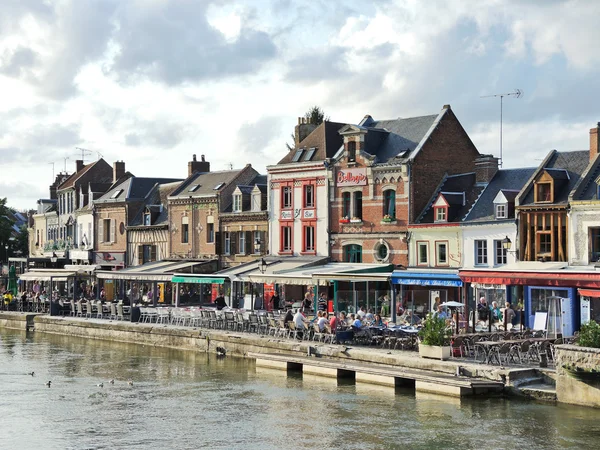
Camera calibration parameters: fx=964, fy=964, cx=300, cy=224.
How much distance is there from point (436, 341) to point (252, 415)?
279 inches

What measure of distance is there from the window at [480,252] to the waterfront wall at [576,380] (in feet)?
53.6

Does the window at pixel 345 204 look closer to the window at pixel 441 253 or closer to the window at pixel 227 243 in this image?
the window at pixel 441 253

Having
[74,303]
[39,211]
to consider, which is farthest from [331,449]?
[39,211]

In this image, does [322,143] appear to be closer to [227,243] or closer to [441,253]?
[227,243]

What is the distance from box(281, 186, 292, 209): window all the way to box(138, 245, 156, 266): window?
13.8m

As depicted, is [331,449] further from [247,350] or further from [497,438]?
[247,350]

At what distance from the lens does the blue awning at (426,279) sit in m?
39.5

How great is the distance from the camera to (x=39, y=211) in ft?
263

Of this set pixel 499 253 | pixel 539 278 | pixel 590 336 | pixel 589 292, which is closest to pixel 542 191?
pixel 499 253

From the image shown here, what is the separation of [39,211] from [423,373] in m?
57.8

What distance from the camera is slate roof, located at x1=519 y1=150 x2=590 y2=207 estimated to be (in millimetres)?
39125

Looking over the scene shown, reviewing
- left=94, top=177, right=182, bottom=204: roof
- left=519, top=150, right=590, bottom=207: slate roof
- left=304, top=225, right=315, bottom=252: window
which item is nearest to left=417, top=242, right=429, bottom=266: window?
left=519, top=150, right=590, bottom=207: slate roof

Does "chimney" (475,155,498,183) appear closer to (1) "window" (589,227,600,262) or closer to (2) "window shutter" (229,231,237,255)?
(1) "window" (589,227,600,262)

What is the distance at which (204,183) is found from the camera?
197 ft
